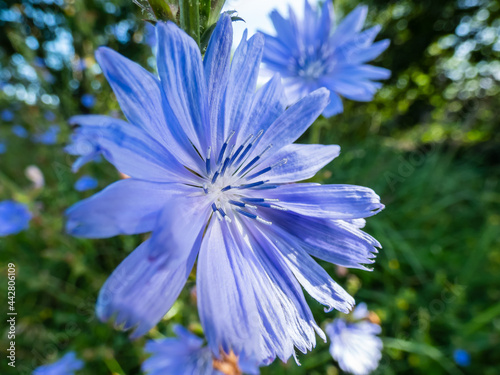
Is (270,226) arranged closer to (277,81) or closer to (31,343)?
(277,81)

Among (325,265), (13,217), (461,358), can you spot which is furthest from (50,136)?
(461,358)

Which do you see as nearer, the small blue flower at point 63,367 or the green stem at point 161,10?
the green stem at point 161,10

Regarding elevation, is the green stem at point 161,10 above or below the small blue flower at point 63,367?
above

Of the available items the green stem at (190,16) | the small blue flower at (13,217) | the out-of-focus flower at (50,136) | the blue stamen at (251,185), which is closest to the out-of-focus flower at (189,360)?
the blue stamen at (251,185)

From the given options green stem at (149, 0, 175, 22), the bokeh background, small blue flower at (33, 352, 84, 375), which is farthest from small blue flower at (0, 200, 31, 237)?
green stem at (149, 0, 175, 22)

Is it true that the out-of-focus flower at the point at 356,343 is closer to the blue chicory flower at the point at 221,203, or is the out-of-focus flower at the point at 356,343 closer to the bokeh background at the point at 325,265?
the bokeh background at the point at 325,265

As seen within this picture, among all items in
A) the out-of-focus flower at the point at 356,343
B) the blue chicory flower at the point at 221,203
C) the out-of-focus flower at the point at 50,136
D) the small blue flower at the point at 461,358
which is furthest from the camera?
the out-of-focus flower at the point at 50,136

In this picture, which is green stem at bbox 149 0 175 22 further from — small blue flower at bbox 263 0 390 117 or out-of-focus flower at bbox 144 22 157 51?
small blue flower at bbox 263 0 390 117

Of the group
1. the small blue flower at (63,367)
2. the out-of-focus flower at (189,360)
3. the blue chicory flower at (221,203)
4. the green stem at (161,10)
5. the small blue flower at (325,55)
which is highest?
the small blue flower at (325,55)
